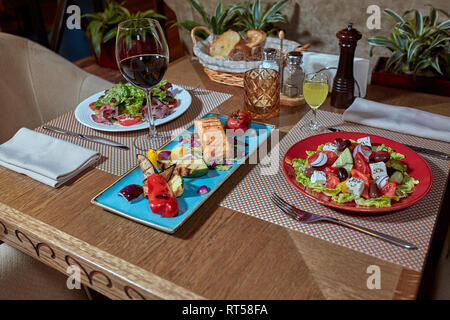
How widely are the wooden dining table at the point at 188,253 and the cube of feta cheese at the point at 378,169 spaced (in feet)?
0.60

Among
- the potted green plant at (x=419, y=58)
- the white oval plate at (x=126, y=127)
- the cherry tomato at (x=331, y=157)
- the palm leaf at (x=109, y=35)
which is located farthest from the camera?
the palm leaf at (x=109, y=35)

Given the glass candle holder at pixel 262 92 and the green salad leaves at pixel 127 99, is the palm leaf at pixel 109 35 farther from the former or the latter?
the glass candle holder at pixel 262 92

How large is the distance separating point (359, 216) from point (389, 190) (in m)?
0.08

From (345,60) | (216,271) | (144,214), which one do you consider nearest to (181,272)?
(216,271)

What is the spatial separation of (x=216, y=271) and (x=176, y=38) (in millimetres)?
3182

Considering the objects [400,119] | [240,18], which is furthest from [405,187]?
[240,18]

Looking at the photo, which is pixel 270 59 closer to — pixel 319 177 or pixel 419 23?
pixel 319 177

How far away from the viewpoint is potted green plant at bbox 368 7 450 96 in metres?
1.34

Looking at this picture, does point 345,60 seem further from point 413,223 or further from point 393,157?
point 413,223

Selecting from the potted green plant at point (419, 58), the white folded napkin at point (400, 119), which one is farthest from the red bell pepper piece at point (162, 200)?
the potted green plant at point (419, 58)

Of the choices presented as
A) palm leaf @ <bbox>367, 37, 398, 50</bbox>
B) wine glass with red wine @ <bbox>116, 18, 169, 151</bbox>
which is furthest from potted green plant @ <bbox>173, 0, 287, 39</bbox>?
wine glass with red wine @ <bbox>116, 18, 169, 151</bbox>

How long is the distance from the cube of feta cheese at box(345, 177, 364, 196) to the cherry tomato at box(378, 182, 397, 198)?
4 centimetres

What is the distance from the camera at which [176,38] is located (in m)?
3.52

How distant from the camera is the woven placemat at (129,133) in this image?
960 millimetres
